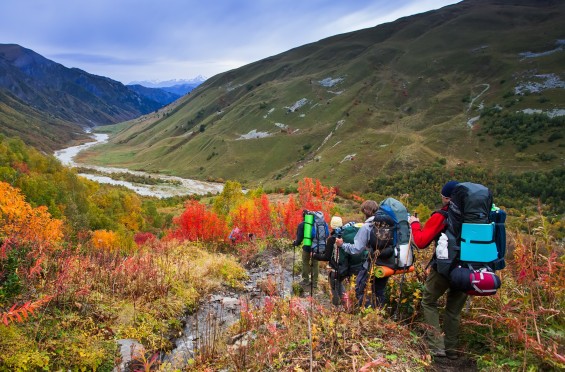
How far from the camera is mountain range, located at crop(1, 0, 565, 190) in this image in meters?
69.9

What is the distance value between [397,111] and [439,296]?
103 metres

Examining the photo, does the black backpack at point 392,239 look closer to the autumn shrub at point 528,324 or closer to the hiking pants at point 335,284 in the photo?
the autumn shrub at point 528,324

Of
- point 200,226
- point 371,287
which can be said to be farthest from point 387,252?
point 200,226

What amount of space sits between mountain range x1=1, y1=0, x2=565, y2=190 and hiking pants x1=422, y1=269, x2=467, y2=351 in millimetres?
62359

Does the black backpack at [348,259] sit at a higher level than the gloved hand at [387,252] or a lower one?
lower

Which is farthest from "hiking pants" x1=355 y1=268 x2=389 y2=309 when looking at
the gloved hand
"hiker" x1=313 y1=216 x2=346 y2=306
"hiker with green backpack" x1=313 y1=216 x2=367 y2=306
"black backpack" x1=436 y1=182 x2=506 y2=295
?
"black backpack" x1=436 y1=182 x2=506 y2=295

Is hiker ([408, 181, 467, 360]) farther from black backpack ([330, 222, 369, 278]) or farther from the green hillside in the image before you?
the green hillside

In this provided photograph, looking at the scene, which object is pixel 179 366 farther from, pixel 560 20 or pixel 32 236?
pixel 560 20

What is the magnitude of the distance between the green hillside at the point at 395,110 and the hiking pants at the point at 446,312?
6236 centimetres

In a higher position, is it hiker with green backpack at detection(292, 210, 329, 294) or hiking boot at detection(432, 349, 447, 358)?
hiker with green backpack at detection(292, 210, 329, 294)

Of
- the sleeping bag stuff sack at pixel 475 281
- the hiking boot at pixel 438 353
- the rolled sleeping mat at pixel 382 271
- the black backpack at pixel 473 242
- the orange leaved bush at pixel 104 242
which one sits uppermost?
the black backpack at pixel 473 242

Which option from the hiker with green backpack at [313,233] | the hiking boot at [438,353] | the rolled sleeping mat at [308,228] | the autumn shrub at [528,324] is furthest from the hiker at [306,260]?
the autumn shrub at [528,324]

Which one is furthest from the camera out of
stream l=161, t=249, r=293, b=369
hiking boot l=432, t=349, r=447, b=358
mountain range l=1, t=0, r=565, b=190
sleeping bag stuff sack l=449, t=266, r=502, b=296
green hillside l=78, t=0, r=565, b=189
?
green hillside l=78, t=0, r=565, b=189

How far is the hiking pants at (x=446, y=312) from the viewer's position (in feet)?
16.2
